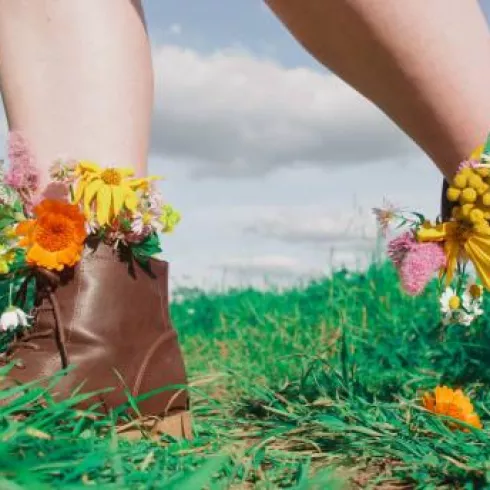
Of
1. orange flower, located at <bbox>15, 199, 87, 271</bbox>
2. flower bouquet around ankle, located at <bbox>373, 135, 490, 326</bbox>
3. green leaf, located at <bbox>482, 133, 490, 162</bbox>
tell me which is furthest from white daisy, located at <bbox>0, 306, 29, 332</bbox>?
green leaf, located at <bbox>482, 133, 490, 162</bbox>

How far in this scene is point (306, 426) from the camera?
174 centimetres

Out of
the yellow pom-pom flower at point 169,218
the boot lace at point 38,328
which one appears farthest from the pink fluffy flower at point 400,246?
the boot lace at point 38,328

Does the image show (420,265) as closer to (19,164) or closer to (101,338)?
(101,338)

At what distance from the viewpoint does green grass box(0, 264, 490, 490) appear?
3.91ft

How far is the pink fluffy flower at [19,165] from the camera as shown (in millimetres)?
1740

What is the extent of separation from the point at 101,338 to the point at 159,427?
20cm

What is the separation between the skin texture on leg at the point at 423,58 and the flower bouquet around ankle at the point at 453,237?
67 millimetres

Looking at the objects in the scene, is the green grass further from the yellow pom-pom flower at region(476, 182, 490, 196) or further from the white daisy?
the yellow pom-pom flower at region(476, 182, 490, 196)

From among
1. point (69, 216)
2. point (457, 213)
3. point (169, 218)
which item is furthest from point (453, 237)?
point (69, 216)

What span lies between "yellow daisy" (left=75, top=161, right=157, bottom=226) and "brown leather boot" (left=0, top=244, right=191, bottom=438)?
0.25 ft

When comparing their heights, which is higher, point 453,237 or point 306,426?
point 453,237

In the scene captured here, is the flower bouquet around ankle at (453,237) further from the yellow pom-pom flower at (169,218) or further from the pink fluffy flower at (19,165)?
the pink fluffy flower at (19,165)

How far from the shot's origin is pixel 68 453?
4.01 ft

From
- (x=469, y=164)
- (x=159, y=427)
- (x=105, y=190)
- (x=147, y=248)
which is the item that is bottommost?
(x=159, y=427)
